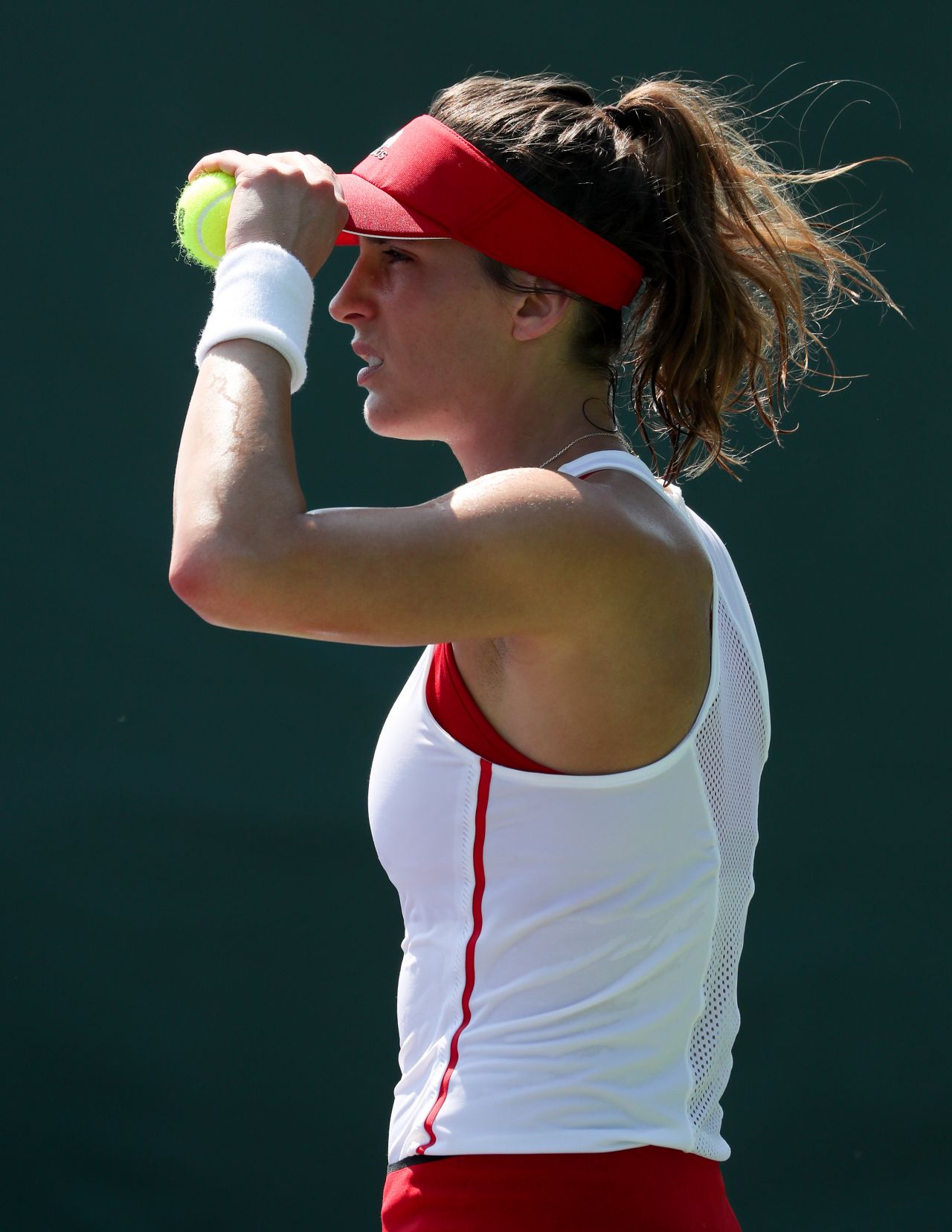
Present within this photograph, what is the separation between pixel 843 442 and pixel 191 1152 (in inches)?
80.4

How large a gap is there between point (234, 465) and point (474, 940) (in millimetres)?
504

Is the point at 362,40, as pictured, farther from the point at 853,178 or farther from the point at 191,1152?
the point at 191,1152

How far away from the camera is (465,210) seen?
4.84 ft

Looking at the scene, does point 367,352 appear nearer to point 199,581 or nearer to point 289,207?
point 289,207

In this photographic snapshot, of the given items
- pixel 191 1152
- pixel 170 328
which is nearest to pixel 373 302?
pixel 170 328

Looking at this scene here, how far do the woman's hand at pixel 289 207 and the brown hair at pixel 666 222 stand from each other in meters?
0.17

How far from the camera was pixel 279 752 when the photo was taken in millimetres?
3072

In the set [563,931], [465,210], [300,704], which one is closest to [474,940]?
[563,931]

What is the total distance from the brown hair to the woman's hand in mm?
169

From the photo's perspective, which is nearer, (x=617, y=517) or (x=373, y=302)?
(x=617, y=517)

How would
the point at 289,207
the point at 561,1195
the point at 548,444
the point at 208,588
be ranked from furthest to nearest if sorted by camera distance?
the point at 548,444 < the point at 289,207 < the point at 561,1195 < the point at 208,588

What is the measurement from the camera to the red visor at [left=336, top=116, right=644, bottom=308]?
58.1 inches

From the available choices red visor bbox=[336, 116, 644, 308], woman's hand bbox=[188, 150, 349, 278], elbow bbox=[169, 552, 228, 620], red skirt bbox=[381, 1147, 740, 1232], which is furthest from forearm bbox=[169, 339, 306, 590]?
red skirt bbox=[381, 1147, 740, 1232]

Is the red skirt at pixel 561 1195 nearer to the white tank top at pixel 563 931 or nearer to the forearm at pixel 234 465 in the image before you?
the white tank top at pixel 563 931
